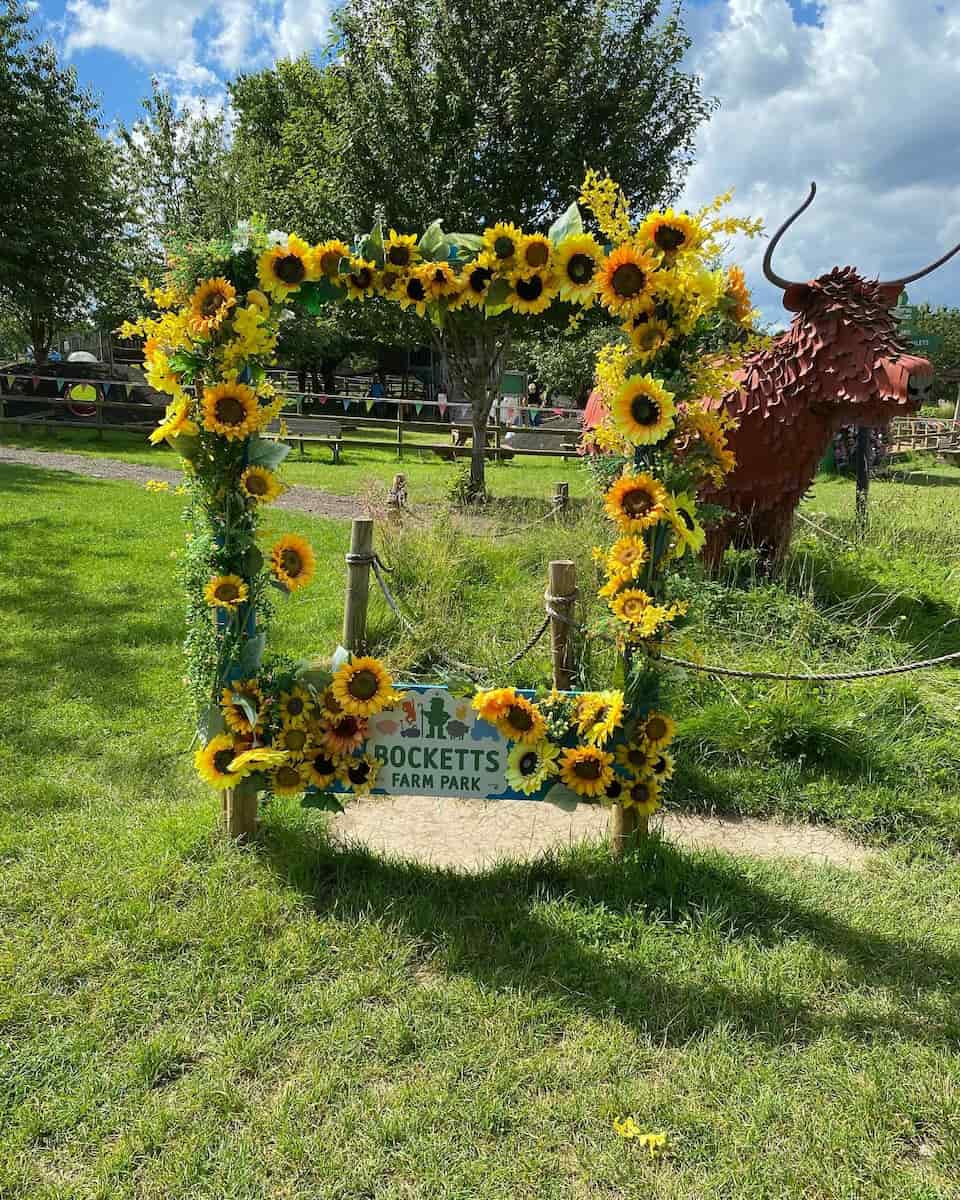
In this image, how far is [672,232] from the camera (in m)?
2.68

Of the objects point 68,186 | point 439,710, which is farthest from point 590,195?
point 68,186

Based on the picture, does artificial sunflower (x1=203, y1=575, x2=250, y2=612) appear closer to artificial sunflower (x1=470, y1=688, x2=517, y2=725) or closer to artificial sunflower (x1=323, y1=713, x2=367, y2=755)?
artificial sunflower (x1=323, y1=713, x2=367, y2=755)

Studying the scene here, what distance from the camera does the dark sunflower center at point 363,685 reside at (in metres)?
3.04

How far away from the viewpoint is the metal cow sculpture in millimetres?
4996

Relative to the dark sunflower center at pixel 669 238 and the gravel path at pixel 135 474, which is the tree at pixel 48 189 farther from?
the dark sunflower center at pixel 669 238

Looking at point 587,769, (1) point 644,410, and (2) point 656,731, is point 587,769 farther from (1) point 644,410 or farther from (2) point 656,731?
(1) point 644,410

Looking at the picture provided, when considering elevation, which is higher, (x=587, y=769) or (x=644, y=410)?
(x=644, y=410)

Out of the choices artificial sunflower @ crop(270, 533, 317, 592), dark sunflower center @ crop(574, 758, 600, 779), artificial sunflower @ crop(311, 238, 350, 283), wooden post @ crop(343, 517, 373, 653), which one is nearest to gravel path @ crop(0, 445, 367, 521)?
wooden post @ crop(343, 517, 373, 653)

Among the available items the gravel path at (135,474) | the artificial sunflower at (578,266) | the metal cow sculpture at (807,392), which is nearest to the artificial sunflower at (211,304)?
the artificial sunflower at (578,266)

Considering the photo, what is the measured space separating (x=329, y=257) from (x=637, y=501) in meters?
1.46

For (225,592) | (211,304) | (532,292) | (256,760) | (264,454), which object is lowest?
(256,760)

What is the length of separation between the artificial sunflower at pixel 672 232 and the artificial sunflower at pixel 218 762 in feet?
7.86

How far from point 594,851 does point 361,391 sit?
3697 cm

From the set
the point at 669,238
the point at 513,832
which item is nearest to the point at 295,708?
the point at 513,832
